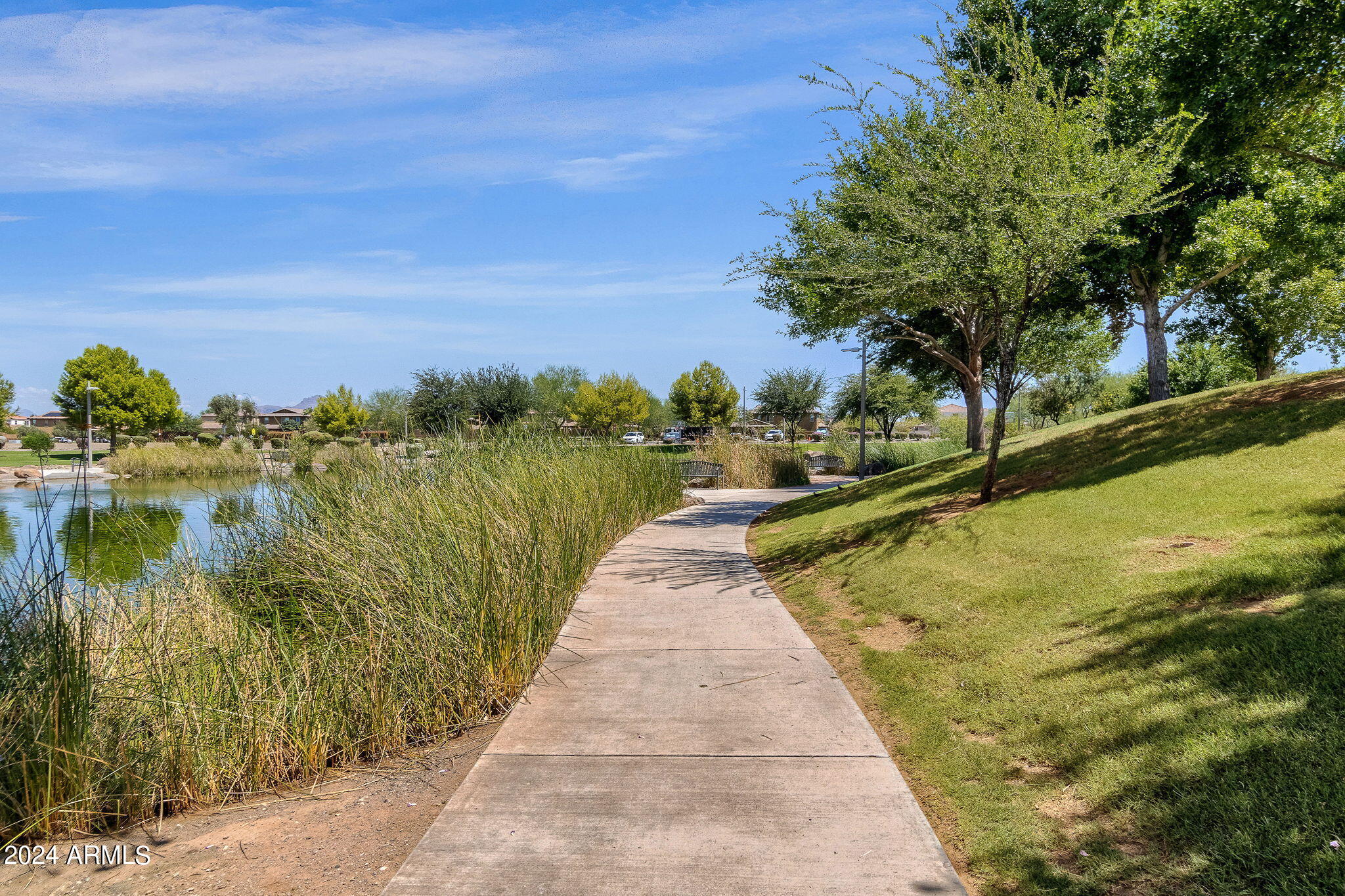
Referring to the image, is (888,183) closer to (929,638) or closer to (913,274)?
(913,274)

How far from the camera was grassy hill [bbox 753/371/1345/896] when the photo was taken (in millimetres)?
3809

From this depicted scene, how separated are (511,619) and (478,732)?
94cm

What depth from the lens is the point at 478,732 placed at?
18.9 ft

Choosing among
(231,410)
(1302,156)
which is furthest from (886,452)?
(231,410)

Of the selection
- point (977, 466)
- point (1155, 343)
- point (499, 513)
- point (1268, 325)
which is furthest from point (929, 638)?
point (1268, 325)

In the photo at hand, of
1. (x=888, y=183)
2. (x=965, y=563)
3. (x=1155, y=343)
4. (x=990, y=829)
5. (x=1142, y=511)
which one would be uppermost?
(x=888, y=183)

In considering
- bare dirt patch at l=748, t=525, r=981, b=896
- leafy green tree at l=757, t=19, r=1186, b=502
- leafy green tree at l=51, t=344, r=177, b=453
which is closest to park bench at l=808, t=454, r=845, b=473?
leafy green tree at l=757, t=19, r=1186, b=502

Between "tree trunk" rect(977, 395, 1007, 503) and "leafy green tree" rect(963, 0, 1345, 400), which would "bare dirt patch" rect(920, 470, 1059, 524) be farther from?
"leafy green tree" rect(963, 0, 1345, 400)

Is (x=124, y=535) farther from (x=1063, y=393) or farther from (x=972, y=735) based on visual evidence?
(x=1063, y=393)

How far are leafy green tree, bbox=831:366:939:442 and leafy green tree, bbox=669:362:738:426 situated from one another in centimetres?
995

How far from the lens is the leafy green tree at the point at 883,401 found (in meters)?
60.8

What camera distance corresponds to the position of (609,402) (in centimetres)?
7256

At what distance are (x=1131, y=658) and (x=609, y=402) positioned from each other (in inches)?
2671

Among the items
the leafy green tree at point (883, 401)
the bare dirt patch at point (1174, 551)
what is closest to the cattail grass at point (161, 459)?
the bare dirt patch at point (1174, 551)
